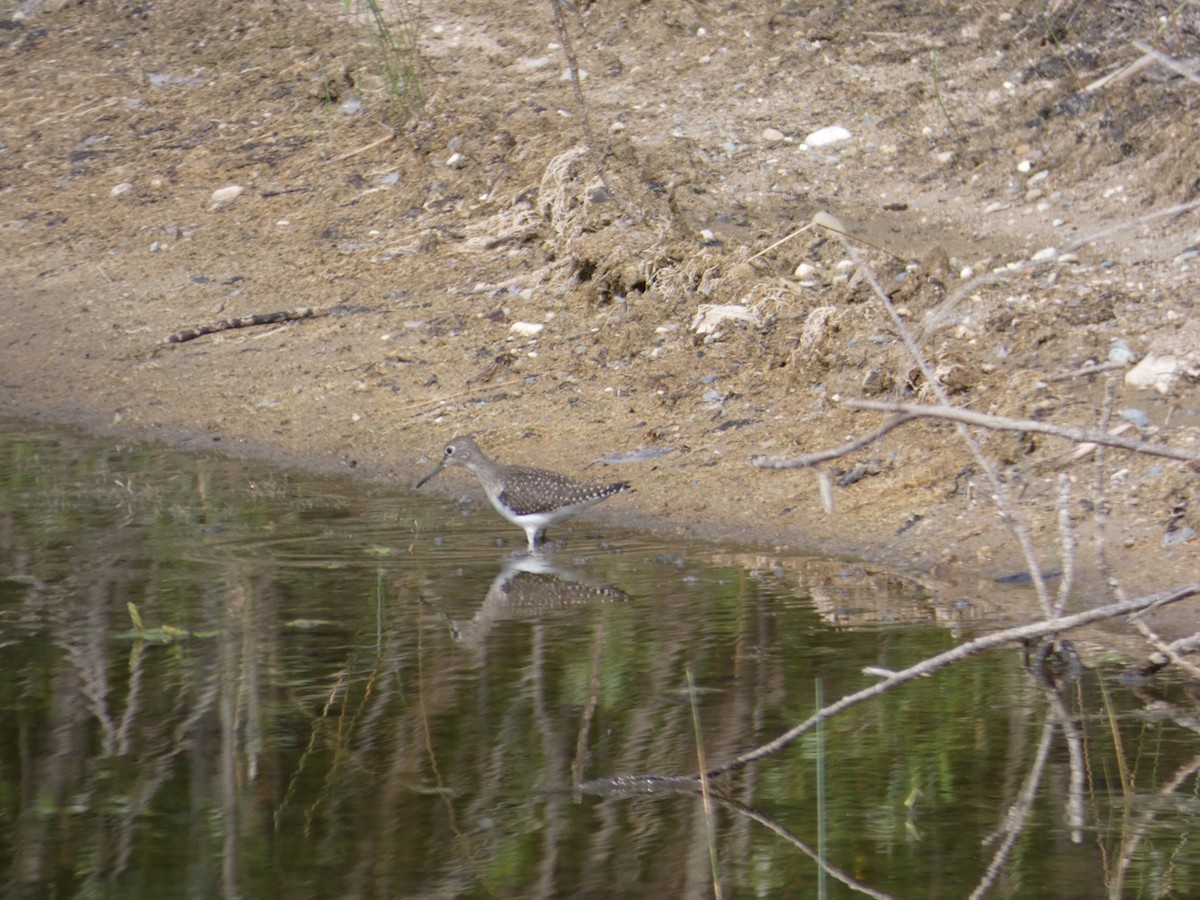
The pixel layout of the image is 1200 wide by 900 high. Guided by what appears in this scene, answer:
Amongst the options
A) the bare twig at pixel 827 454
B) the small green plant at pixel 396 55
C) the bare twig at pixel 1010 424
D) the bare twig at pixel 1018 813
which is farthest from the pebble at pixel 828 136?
the bare twig at pixel 827 454

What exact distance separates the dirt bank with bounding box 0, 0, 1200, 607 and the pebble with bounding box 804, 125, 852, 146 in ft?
0.35

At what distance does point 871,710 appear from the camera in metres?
5.41

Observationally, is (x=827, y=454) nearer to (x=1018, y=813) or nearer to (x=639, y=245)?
(x=1018, y=813)

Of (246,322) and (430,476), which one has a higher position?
(246,322)

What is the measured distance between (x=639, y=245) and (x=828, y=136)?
7.18 feet

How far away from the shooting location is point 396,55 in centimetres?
1194

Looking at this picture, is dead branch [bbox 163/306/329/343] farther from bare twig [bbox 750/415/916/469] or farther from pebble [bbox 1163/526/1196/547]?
bare twig [bbox 750/415/916/469]

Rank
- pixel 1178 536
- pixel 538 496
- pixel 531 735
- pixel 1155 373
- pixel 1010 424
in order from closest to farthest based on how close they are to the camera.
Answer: pixel 1010 424, pixel 531 735, pixel 1178 536, pixel 538 496, pixel 1155 373

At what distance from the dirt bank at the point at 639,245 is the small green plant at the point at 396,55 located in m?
0.15

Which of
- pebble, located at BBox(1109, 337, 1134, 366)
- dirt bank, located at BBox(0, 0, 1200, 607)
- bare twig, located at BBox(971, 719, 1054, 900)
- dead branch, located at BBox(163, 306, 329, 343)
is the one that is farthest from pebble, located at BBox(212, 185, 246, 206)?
bare twig, located at BBox(971, 719, 1054, 900)

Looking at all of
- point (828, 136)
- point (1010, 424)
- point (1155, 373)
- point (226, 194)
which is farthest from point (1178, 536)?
point (226, 194)

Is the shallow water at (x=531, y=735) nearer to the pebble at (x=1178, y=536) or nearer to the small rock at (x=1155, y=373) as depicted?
the pebble at (x=1178, y=536)

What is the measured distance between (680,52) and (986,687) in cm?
815

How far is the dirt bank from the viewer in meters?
8.09
